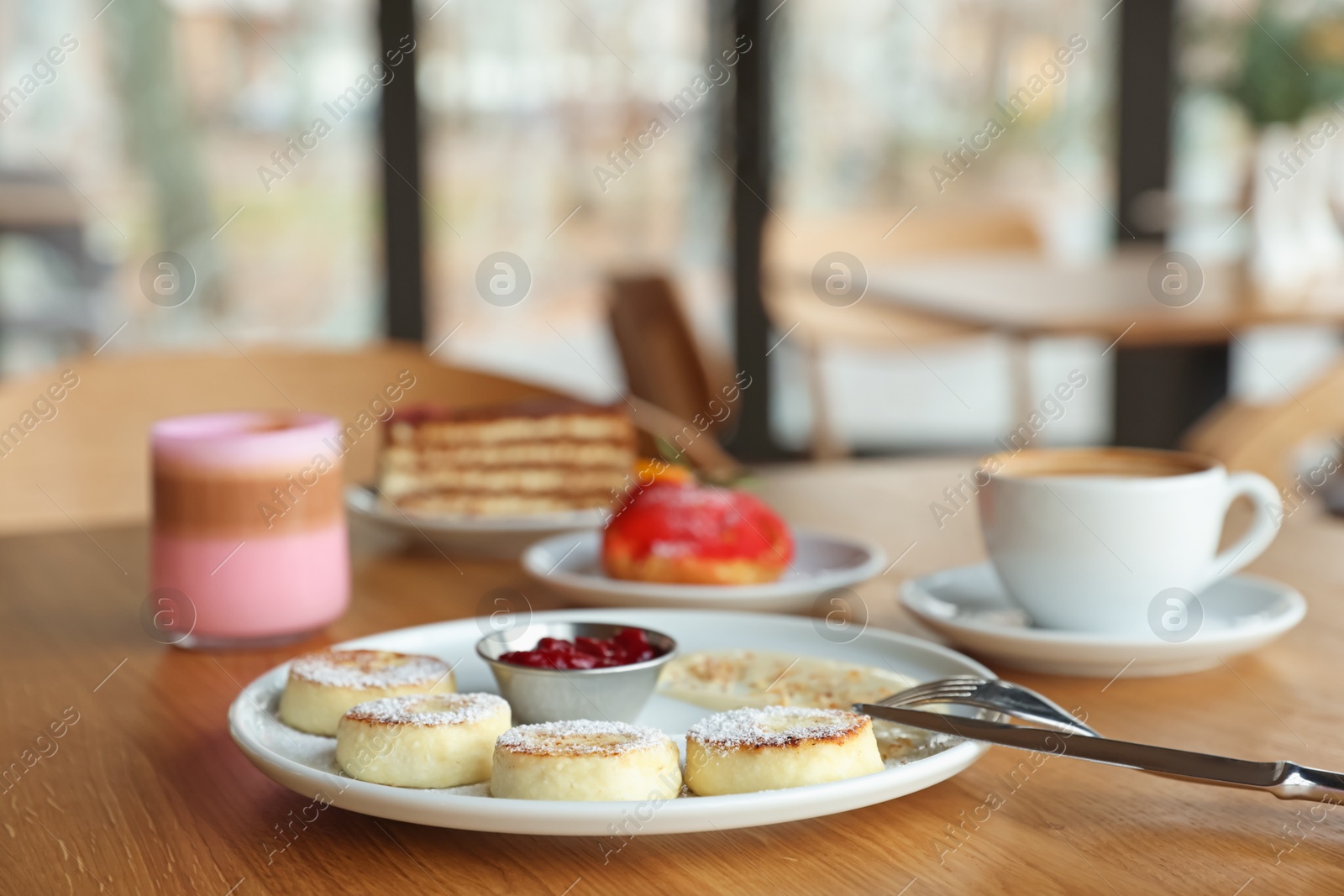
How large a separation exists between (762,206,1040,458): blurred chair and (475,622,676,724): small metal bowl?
3335 millimetres

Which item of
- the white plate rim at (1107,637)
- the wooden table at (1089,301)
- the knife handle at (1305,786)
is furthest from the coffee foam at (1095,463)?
the wooden table at (1089,301)

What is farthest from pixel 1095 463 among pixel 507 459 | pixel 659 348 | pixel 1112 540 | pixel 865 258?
pixel 865 258

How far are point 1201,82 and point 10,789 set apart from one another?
5.11 m

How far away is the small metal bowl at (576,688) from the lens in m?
0.71

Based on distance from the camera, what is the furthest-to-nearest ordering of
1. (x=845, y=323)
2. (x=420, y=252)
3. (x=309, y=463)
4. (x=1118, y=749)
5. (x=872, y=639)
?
(x=420, y=252) < (x=845, y=323) < (x=309, y=463) < (x=872, y=639) < (x=1118, y=749)

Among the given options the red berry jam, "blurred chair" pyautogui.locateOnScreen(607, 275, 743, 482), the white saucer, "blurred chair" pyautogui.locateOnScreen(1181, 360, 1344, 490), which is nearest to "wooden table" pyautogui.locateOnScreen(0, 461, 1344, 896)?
the white saucer

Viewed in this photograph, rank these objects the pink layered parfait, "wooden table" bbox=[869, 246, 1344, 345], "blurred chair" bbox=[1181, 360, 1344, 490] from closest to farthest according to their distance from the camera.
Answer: the pink layered parfait
"blurred chair" bbox=[1181, 360, 1344, 490]
"wooden table" bbox=[869, 246, 1344, 345]

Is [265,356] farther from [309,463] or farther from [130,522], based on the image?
[309,463]

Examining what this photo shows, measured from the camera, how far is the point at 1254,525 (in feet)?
3.11

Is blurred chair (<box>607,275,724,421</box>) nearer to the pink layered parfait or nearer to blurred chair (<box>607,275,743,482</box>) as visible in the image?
blurred chair (<box>607,275,743,482</box>)

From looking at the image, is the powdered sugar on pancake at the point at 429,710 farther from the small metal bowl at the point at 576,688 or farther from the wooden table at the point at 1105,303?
the wooden table at the point at 1105,303

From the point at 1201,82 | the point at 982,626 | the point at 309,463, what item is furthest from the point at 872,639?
the point at 1201,82

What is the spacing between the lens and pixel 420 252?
4.71 metres

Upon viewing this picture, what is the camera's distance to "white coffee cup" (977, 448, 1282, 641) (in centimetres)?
88
